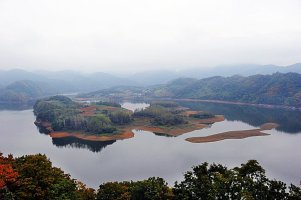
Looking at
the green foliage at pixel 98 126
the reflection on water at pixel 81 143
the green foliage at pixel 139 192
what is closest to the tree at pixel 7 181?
the green foliage at pixel 139 192

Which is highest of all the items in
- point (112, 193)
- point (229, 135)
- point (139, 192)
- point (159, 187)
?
point (159, 187)

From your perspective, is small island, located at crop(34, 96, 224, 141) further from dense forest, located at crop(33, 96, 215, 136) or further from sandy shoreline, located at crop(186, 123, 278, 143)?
sandy shoreline, located at crop(186, 123, 278, 143)

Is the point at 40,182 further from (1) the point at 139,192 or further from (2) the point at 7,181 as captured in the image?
(1) the point at 139,192

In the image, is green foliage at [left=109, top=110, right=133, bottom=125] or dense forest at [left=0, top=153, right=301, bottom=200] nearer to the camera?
dense forest at [left=0, top=153, right=301, bottom=200]

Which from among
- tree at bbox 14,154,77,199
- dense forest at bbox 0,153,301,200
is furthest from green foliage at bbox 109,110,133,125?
dense forest at bbox 0,153,301,200

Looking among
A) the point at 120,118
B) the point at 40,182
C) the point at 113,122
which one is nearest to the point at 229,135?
the point at 120,118

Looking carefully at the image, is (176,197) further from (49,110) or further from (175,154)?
(49,110)

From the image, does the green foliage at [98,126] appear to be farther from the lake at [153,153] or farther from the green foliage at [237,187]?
the green foliage at [237,187]
